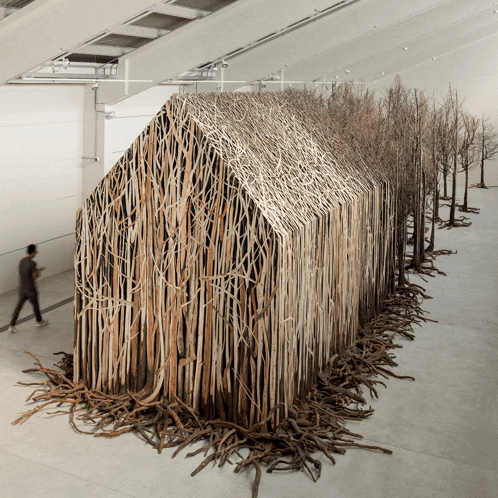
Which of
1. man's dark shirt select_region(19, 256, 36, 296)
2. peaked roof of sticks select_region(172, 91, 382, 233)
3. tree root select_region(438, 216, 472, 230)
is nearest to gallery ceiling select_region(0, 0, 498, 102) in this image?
peaked roof of sticks select_region(172, 91, 382, 233)

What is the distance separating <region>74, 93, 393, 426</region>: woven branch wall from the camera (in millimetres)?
5441

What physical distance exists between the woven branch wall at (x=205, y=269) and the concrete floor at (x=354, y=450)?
0.62 m

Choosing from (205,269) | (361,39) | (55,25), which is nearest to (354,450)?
(205,269)

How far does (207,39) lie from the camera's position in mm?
10391

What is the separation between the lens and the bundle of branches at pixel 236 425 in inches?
211

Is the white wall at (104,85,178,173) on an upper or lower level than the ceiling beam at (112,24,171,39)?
lower

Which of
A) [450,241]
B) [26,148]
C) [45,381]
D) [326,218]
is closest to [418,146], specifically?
[450,241]

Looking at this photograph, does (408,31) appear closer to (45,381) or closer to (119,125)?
(119,125)

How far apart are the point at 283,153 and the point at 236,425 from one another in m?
2.62

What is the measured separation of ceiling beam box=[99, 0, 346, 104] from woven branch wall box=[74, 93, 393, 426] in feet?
13.1

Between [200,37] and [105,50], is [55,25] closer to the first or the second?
[105,50]

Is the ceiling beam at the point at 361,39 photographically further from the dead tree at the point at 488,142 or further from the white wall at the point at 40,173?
the white wall at the point at 40,173

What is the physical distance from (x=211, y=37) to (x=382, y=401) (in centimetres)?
624

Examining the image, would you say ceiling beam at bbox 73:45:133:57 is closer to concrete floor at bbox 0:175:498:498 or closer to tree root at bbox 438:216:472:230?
concrete floor at bbox 0:175:498:498
